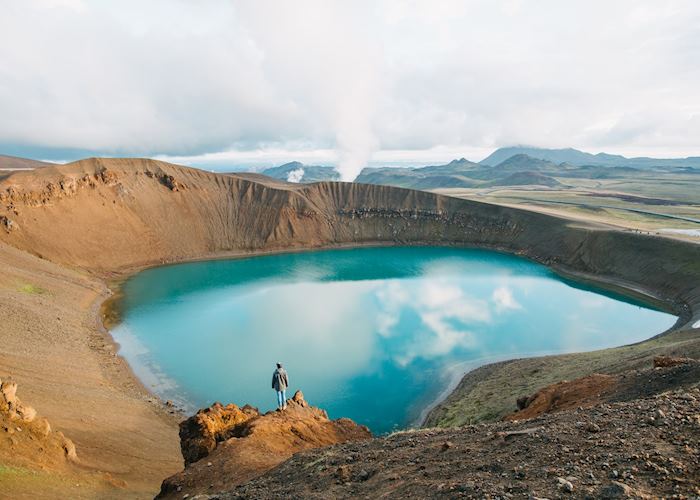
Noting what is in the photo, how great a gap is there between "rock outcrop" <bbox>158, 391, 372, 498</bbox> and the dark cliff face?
4382cm

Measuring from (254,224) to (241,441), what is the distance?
6730 cm

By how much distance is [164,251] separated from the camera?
6712cm

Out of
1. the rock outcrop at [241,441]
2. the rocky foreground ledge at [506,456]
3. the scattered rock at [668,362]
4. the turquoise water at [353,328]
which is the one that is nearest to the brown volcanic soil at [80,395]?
the rock outcrop at [241,441]

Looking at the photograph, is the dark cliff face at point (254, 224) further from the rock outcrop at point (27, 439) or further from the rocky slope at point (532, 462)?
the rock outcrop at point (27, 439)

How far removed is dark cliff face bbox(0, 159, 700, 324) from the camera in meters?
56.1

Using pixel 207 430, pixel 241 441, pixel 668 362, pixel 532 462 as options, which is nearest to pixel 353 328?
pixel 207 430

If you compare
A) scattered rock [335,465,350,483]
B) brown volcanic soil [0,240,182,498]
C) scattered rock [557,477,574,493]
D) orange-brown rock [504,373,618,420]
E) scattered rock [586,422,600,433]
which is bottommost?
brown volcanic soil [0,240,182,498]

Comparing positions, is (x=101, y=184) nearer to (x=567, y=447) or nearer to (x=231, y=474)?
(x=231, y=474)

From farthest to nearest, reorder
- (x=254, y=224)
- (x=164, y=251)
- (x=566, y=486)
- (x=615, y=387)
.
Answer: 1. (x=254, y=224)
2. (x=164, y=251)
3. (x=615, y=387)
4. (x=566, y=486)

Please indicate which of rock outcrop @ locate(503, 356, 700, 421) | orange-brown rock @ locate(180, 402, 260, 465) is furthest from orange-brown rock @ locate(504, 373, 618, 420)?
orange-brown rock @ locate(180, 402, 260, 465)

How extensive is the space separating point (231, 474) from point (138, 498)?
345 cm

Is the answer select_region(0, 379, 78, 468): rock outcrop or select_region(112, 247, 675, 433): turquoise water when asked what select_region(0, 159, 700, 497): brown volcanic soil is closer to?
select_region(0, 379, 78, 468): rock outcrop

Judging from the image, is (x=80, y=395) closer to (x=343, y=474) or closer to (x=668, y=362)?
(x=343, y=474)

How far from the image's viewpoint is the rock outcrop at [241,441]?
11609 mm
